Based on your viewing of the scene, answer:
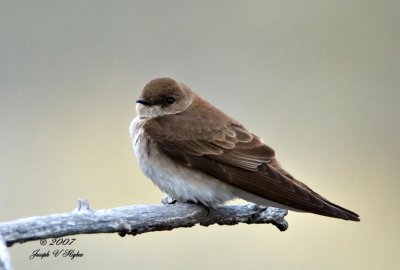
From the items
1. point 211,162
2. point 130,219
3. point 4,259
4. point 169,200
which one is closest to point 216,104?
point 169,200

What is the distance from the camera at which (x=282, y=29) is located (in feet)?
27.0

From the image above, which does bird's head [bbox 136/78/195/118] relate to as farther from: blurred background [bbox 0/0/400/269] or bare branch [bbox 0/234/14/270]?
bare branch [bbox 0/234/14/270]

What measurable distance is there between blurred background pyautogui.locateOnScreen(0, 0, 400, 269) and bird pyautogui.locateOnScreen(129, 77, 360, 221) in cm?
111

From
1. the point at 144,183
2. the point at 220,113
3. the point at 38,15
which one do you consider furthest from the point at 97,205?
the point at 38,15

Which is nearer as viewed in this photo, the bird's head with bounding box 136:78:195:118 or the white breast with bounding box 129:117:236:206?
the white breast with bounding box 129:117:236:206

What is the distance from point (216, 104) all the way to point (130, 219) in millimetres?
3242

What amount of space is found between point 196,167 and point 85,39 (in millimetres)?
3667

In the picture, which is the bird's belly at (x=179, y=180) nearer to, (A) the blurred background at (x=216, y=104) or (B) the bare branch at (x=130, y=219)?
(B) the bare branch at (x=130, y=219)

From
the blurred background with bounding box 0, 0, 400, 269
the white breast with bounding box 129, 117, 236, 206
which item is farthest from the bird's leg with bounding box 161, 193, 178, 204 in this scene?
the blurred background with bounding box 0, 0, 400, 269

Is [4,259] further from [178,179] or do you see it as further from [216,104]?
[216,104]

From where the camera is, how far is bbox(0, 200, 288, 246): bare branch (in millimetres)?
3744

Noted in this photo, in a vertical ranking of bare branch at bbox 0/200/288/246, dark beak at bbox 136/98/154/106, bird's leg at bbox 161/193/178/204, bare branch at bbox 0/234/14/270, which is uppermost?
dark beak at bbox 136/98/154/106

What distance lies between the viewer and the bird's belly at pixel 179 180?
4574 millimetres

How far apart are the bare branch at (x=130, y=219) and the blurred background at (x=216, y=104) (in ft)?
4.25
